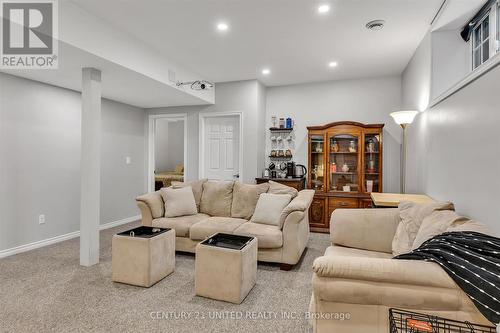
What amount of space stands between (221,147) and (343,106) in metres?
2.46

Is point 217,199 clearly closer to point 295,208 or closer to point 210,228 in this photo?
point 210,228

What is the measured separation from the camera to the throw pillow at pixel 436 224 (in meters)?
1.79

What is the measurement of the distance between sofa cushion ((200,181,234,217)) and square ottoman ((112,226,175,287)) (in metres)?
1.23

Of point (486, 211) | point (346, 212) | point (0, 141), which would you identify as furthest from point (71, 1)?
point (486, 211)

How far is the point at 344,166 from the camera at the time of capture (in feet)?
16.3

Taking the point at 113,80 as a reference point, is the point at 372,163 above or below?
below

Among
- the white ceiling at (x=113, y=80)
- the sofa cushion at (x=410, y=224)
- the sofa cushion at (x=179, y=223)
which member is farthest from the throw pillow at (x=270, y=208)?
the white ceiling at (x=113, y=80)

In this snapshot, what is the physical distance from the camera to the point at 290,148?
5.46 meters

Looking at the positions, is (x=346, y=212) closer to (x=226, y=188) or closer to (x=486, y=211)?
(x=486, y=211)

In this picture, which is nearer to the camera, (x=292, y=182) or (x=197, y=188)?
(x=197, y=188)

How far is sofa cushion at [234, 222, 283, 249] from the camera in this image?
3137 mm

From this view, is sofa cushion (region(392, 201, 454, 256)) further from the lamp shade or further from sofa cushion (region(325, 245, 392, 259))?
the lamp shade

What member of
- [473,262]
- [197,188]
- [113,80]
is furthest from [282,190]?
[113,80]

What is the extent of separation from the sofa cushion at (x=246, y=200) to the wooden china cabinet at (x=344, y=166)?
1.43 metres
